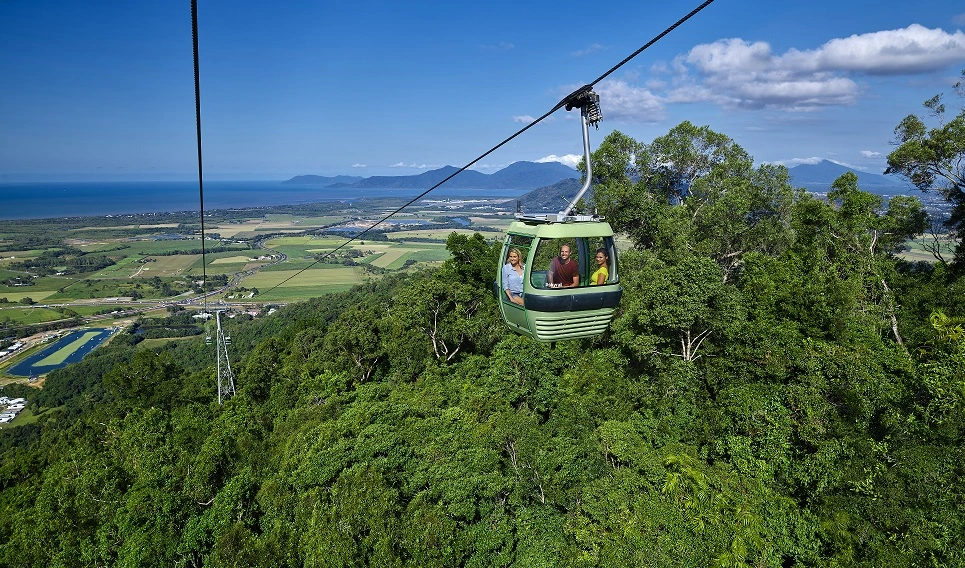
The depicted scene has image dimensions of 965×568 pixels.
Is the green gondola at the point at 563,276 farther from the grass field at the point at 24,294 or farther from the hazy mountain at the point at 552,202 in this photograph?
the grass field at the point at 24,294

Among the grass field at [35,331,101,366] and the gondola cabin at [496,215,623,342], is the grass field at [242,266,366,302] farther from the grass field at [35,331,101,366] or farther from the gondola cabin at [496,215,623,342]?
the gondola cabin at [496,215,623,342]

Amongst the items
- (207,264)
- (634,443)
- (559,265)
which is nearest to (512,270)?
(559,265)

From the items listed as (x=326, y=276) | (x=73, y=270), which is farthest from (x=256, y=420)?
(x=73, y=270)

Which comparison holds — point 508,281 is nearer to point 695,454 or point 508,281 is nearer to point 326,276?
point 695,454

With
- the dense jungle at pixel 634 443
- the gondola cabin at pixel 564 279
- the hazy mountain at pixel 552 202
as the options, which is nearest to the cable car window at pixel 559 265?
the gondola cabin at pixel 564 279

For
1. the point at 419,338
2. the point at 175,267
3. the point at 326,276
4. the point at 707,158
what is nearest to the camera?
the point at 419,338

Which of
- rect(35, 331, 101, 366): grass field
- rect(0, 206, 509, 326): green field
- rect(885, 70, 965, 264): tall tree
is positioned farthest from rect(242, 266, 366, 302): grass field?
rect(885, 70, 965, 264): tall tree

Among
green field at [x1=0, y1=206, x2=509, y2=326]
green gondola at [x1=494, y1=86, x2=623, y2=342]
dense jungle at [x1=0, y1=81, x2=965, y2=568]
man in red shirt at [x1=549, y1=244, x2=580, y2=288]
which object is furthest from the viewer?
green field at [x1=0, y1=206, x2=509, y2=326]
